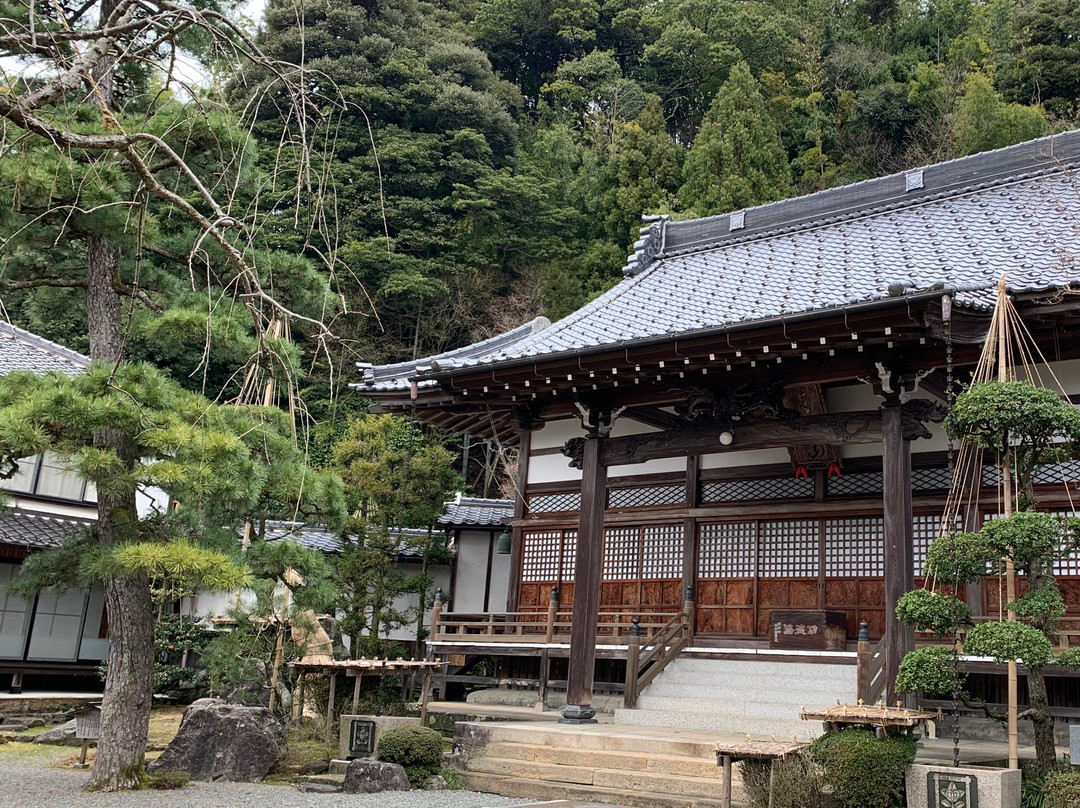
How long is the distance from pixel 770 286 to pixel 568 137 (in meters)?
23.4

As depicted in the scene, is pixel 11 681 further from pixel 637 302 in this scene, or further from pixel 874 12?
pixel 874 12

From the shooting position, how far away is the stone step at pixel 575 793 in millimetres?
7887

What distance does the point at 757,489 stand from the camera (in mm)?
12750

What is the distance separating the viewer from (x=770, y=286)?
43.0 feet

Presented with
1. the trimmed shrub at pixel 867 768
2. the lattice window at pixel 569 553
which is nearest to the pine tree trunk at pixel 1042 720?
the trimmed shrub at pixel 867 768

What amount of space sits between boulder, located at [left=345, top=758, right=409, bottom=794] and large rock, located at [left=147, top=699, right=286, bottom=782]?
1.37 m

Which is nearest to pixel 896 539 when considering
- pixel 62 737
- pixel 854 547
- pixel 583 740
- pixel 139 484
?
pixel 854 547

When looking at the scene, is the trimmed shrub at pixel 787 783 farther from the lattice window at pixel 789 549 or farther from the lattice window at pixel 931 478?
the lattice window at pixel 789 549

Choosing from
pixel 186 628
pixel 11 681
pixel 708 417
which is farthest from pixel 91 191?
pixel 11 681

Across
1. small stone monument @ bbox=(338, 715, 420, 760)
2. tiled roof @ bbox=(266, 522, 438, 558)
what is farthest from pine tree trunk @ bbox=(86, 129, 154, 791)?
tiled roof @ bbox=(266, 522, 438, 558)

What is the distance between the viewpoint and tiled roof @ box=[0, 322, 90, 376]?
1848 cm

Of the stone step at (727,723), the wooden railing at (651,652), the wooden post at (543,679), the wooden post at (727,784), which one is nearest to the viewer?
the wooden post at (727,784)

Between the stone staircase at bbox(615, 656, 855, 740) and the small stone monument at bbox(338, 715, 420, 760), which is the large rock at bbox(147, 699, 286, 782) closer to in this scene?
the small stone monument at bbox(338, 715, 420, 760)

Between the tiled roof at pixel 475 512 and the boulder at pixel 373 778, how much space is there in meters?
9.08
